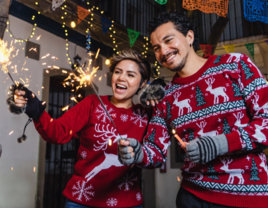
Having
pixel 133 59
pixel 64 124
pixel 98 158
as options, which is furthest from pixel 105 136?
pixel 133 59

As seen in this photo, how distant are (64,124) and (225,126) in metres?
1.00

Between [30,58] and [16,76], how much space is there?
1.17 feet

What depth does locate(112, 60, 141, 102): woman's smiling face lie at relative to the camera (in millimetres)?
1793

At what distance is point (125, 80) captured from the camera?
70.7 inches

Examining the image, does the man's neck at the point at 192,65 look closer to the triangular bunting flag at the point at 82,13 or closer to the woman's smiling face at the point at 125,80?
the woman's smiling face at the point at 125,80

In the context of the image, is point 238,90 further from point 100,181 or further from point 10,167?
point 10,167

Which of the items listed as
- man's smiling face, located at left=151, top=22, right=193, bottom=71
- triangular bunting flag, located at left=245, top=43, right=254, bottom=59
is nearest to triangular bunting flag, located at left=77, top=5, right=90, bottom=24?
man's smiling face, located at left=151, top=22, right=193, bottom=71

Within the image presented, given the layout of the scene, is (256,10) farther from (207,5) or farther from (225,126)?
(225,126)

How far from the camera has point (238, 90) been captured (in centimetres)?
134

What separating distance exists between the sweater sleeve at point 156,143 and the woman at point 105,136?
0.59 ft

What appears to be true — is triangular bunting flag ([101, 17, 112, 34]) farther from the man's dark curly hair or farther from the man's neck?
the man's neck

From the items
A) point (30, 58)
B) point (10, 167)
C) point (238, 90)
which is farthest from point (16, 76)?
point (238, 90)

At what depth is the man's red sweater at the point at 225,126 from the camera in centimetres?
121

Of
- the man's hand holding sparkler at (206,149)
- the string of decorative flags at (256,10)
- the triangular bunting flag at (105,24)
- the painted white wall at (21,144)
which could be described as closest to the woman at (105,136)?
the man's hand holding sparkler at (206,149)
